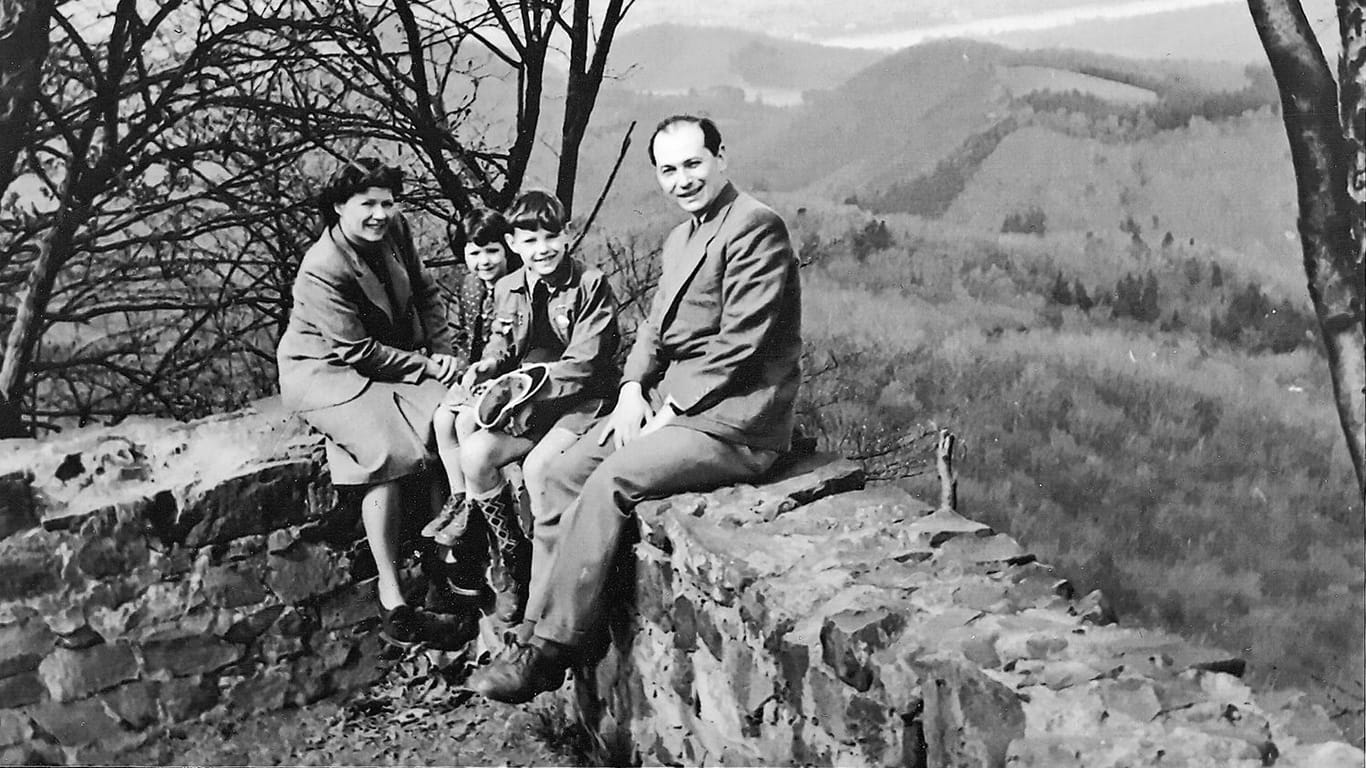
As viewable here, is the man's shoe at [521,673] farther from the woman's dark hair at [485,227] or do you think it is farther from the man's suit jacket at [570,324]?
the woman's dark hair at [485,227]

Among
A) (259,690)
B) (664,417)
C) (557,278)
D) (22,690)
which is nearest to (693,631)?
(664,417)

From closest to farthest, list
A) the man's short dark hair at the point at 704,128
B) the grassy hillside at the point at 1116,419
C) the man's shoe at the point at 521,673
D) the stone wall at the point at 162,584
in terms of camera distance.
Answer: the grassy hillside at the point at 1116,419 < the man's short dark hair at the point at 704,128 < the man's shoe at the point at 521,673 < the stone wall at the point at 162,584

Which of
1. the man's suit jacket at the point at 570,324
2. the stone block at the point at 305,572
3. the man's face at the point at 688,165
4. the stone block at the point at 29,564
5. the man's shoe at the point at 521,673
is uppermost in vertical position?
the man's face at the point at 688,165

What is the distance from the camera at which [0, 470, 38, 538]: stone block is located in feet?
12.3

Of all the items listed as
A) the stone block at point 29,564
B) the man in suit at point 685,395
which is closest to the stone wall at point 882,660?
the man in suit at point 685,395

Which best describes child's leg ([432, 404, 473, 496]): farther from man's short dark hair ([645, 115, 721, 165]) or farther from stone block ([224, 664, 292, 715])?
man's short dark hair ([645, 115, 721, 165])

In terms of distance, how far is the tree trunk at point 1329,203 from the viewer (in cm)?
246

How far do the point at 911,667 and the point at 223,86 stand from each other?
3823 millimetres

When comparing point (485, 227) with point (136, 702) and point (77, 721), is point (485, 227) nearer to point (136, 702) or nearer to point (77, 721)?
point (136, 702)

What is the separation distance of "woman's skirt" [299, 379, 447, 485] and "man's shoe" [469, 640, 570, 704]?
824mm

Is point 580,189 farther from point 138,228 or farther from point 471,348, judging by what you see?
point 138,228

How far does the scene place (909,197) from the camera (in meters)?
Result: 3.92

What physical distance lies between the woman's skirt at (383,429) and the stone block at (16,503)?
3.10 ft

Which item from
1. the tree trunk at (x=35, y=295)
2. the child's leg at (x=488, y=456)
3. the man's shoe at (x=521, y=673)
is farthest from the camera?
the tree trunk at (x=35, y=295)
